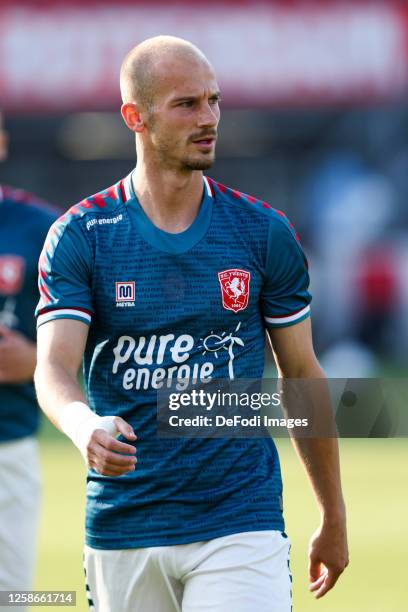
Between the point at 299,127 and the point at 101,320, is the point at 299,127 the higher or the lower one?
the higher one

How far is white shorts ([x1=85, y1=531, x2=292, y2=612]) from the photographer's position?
4.59 metres

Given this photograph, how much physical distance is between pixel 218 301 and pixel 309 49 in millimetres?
18552

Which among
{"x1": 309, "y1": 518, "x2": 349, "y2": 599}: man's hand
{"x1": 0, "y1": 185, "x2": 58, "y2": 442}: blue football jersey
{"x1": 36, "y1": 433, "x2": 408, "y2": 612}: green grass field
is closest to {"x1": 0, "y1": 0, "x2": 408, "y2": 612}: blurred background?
{"x1": 36, "y1": 433, "x2": 408, "y2": 612}: green grass field

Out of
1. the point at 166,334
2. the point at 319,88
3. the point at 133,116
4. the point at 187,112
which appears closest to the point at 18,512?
the point at 166,334

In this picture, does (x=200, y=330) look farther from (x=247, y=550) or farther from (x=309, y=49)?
(x=309, y=49)

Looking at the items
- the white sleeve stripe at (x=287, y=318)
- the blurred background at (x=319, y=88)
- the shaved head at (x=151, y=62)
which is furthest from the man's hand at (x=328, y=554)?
the blurred background at (x=319, y=88)

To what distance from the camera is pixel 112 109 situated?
23.0m

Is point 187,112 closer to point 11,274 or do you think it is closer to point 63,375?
point 63,375

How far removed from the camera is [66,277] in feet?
15.5

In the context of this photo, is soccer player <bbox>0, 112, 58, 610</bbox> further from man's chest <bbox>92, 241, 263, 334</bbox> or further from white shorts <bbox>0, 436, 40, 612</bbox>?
man's chest <bbox>92, 241, 263, 334</bbox>

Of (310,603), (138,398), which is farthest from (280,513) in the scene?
(310,603)

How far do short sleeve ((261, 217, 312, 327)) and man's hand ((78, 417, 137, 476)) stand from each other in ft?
3.27

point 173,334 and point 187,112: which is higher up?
point 187,112

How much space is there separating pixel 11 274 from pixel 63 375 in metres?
2.04
